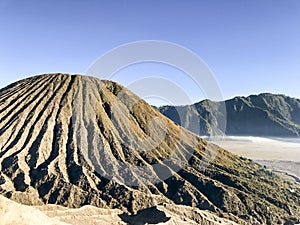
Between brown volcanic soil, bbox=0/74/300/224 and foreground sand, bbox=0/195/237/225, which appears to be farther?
brown volcanic soil, bbox=0/74/300/224

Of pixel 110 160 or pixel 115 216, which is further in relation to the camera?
pixel 110 160

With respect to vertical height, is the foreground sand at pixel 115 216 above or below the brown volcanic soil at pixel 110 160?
below

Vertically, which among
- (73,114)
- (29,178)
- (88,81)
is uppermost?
(88,81)

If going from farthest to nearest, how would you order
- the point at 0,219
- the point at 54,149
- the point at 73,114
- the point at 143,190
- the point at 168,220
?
the point at 73,114
the point at 54,149
the point at 143,190
the point at 168,220
the point at 0,219

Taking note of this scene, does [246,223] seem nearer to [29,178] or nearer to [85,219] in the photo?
[85,219]

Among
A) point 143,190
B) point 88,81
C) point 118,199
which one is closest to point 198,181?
point 143,190

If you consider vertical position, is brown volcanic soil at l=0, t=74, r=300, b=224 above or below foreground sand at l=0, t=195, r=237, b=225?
above

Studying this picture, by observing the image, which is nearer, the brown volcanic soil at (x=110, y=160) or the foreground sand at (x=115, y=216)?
the foreground sand at (x=115, y=216)

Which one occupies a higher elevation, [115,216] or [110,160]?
[110,160]
